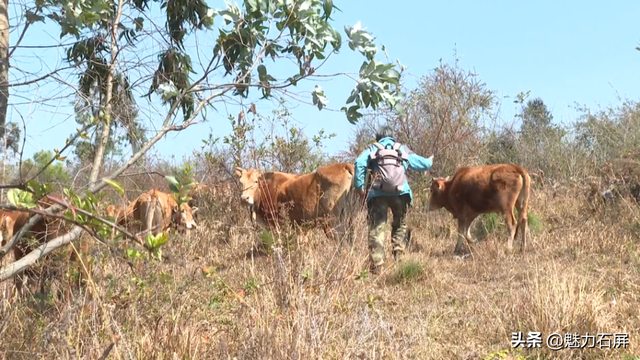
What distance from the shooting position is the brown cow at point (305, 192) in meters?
10.0

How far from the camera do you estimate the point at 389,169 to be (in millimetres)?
8117

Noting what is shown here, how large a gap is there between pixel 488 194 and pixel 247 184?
3896mm

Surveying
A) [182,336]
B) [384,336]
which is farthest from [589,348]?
[182,336]

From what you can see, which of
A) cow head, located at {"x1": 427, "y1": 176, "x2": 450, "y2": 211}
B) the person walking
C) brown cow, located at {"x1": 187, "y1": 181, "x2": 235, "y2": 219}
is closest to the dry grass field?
the person walking

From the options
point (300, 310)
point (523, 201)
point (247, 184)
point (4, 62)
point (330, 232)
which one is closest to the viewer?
point (4, 62)

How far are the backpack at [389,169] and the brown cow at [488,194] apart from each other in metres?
2.13

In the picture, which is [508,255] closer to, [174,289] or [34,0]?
[174,289]

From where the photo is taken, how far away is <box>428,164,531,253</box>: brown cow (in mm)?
10117

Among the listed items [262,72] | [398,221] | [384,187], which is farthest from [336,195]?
[262,72]

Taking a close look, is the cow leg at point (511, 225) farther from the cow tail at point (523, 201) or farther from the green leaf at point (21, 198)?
the green leaf at point (21, 198)

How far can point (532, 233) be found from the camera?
10570 mm

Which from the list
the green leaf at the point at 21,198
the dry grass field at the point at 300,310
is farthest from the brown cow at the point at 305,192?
the green leaf at the point at 21,198

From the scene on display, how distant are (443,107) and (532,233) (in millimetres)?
5230

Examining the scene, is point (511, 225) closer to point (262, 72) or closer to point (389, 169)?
point (389, 169)
